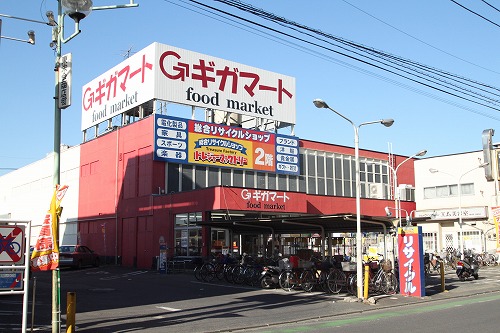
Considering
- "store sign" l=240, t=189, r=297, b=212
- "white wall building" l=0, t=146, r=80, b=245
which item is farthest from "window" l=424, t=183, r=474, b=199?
"white wall building" l=0, t=146, r=80, b=245

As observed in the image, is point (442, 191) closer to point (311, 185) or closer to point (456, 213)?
point (456, 213)

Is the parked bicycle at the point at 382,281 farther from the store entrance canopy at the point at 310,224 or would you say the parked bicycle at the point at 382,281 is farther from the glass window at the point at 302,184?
the glass window at the point at 302,184

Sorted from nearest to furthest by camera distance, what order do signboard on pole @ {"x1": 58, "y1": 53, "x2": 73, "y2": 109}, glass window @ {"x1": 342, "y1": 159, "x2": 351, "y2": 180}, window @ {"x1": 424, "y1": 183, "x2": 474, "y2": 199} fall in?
signboard on pole @ {"x1": 58, "y1": 53, "x2": 73, "y2": 109}
window @ {"x1": 424, "y1": 183, "x2": 474, "y2": 199}
glass window @ {"x1": 342, "y1": 159, "x2": 351, "y2": 180}

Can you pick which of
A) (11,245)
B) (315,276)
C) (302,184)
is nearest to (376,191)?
(302,184)

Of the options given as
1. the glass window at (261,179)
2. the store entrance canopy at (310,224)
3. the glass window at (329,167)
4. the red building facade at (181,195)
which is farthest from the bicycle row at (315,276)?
the glass window at (329,167)

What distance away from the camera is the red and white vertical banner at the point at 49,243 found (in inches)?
425

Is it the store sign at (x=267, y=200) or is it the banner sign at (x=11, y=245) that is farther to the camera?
the store sign at (x=267, y=200)

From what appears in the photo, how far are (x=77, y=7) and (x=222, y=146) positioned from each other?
89.8 ft

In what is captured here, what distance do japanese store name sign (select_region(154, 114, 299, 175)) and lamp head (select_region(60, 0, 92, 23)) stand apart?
24.4 meters

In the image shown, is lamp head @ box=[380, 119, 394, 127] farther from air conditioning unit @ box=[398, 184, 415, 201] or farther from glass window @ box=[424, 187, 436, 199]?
glass window @ box=[424, 187, 436, 199]

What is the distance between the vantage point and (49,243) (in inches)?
426

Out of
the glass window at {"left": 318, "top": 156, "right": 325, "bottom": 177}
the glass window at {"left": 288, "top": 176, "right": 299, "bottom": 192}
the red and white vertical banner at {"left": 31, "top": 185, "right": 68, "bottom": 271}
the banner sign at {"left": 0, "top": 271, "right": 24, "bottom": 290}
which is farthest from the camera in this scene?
the glass window at {"left": 318, "top": 156, "right": 325, "bottom": 177}

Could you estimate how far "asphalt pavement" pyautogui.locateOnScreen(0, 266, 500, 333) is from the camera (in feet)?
42.9

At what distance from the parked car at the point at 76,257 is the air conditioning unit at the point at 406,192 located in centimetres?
2646
